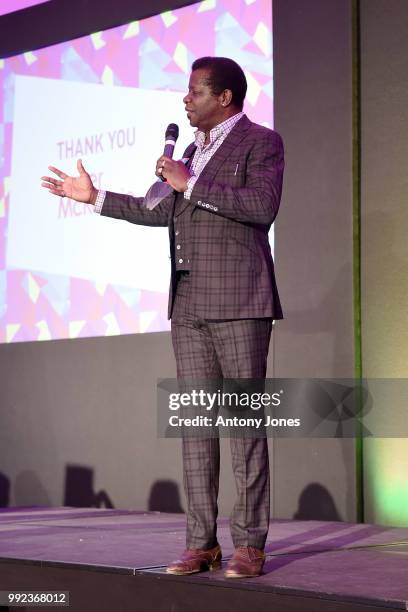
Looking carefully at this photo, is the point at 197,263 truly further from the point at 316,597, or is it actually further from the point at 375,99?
the point at 375,99

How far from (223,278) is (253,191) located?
253 mm

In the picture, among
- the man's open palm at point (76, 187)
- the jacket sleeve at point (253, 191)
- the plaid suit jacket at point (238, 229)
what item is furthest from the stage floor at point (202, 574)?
the man's open palm at point (76, 187)

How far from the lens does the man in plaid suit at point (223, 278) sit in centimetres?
246

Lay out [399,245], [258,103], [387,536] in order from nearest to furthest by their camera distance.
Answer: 1. [387,536]
2. [399,245]
3. [258,103]

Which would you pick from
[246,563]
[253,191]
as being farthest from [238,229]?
[246,563]

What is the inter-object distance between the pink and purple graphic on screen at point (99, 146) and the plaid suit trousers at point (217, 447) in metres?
2.29

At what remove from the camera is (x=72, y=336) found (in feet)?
17.4

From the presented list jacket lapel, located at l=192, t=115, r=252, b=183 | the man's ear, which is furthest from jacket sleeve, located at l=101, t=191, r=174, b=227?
the man's ear

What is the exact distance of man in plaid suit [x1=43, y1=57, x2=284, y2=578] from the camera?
97.0 inches

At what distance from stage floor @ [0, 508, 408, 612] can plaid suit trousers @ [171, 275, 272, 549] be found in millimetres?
140

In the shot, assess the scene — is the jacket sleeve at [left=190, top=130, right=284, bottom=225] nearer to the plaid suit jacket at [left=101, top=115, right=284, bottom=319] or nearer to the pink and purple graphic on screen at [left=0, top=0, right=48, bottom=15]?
the plaid suit jacket at [left=101, top=115, right=284, bottom=319]

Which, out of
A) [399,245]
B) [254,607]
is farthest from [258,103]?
[254,607]

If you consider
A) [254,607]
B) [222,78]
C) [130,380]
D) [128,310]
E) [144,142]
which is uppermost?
[144,142]

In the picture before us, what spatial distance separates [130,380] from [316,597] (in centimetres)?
299
